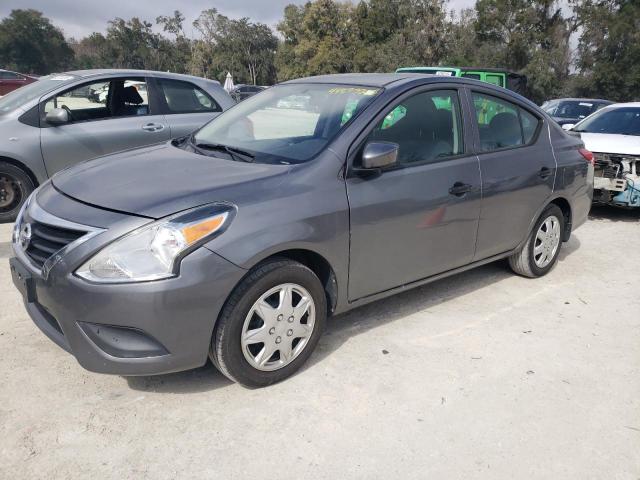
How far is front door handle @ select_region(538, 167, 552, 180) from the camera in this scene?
4532 millimetres

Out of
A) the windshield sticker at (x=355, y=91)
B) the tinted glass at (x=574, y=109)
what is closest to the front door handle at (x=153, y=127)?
the windshield sticker at (x=355, y=91)

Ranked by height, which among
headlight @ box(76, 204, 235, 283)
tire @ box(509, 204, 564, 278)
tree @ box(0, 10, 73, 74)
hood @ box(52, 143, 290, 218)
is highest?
tree @ box(0, 10, 73, 74)

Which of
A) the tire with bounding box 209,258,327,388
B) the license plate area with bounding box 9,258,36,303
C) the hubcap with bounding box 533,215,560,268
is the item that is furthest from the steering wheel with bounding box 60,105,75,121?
the hubcap with bounding box 533,215,560,268

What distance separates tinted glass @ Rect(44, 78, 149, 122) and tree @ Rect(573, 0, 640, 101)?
1489 inches

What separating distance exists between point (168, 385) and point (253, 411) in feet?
1.75

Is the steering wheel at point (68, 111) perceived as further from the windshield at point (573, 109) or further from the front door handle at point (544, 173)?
the windshield at point (573, 109)

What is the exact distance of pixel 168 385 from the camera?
3.10 meters

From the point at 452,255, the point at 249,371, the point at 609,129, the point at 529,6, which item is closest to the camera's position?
the point at 249,371

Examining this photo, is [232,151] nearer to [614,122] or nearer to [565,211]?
[565,211]

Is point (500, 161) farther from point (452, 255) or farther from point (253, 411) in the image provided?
point (253, 411)

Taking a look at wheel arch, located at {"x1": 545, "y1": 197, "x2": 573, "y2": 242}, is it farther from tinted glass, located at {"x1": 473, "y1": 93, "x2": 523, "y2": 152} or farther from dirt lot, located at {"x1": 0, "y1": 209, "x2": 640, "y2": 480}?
dirt lot, located at {"x1": 0, "y1": 209, "x2": 640, "y2": 480}

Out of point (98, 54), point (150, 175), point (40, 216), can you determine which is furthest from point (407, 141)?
point (98, 54)

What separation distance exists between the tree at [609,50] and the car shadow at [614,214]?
3372cm

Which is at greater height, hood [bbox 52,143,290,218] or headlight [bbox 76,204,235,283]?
hood [bbox 52,143,290,218]
